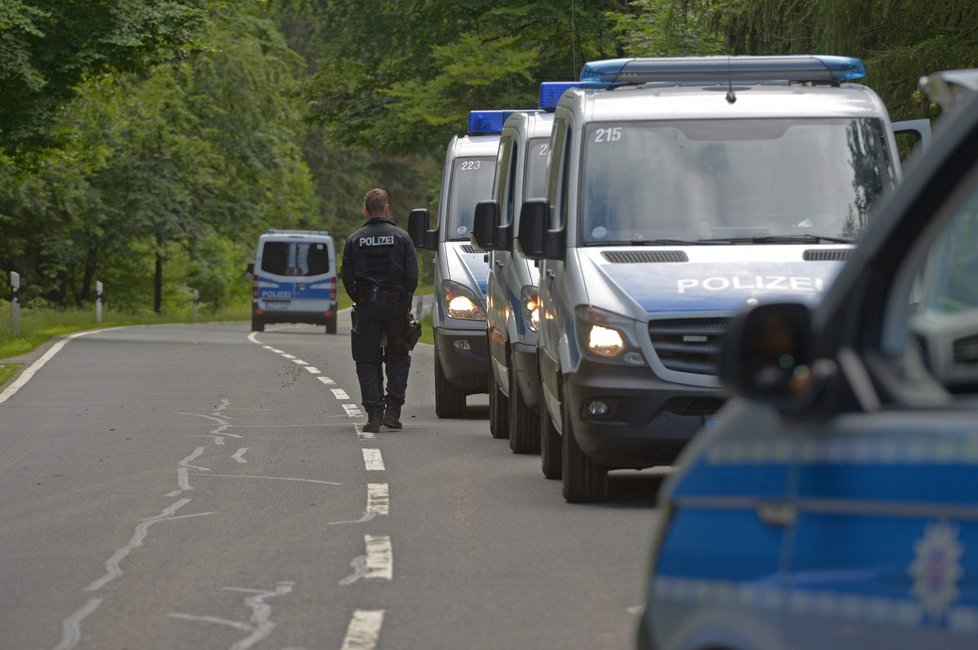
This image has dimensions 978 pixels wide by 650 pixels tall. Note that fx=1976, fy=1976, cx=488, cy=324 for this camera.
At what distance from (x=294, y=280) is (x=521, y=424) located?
1207 inches

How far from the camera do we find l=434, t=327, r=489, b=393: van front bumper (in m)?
16.1

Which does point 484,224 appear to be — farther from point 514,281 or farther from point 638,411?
point 638,411

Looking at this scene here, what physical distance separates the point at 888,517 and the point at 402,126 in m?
33.1

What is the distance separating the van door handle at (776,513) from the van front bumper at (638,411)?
6.40 meters

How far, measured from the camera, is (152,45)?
1217 inches

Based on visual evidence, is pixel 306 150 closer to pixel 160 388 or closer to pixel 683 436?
pixel 160 388

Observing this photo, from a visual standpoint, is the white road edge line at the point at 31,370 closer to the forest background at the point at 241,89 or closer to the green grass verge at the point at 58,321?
the green grass verge at the point at 58,321

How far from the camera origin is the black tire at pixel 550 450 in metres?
11.4

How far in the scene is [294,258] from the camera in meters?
43.7

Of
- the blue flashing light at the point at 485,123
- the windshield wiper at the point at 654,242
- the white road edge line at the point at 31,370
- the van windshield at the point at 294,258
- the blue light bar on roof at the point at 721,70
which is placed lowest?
the white road edge line at the point at 31,370

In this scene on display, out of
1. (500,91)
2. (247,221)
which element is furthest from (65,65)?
(247,221)

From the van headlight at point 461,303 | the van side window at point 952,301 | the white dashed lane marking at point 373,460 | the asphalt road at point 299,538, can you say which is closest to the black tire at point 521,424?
the asphalt road at point 299,538

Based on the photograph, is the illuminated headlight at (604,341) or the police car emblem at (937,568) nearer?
the police car emblem at (937,568)

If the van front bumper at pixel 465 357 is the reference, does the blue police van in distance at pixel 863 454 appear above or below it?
above
